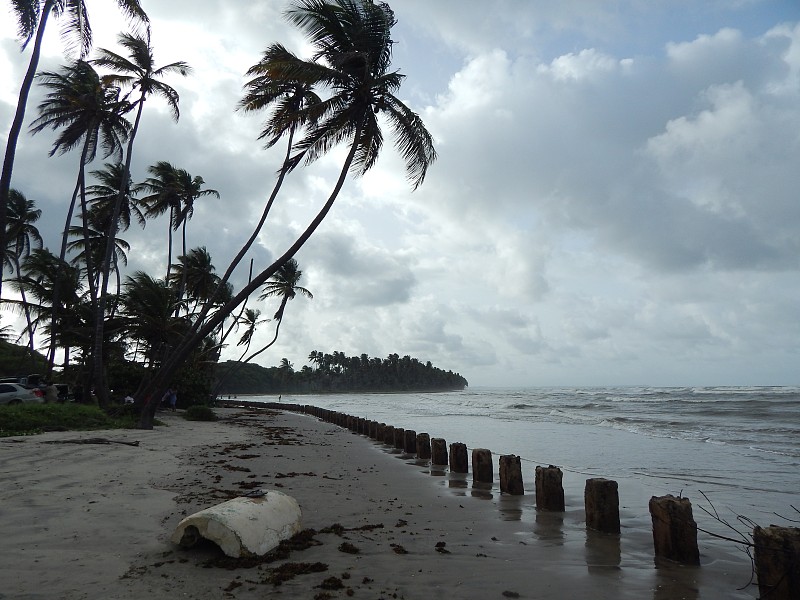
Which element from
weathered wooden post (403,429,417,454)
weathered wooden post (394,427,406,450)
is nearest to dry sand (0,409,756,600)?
weathered wooden post (403,429,417,454)

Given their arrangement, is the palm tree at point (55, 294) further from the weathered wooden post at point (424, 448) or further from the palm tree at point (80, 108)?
the weathered wooden post at point (424, 448)

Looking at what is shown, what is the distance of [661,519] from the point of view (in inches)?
204

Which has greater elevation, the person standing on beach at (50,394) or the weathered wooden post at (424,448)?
the person standing on beach at (50,394)

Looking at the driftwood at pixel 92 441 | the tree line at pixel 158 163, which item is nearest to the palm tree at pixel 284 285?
the tree line at pixel 158 163

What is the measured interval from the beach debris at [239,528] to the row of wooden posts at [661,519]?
3.60m

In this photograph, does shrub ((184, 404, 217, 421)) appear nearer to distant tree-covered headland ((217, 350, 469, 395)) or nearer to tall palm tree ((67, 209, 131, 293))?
tall palm tree ((67, 209, 131, 293))

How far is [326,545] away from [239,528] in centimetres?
97

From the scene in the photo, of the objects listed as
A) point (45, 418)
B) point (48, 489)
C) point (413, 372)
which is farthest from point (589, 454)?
point (413, 372)

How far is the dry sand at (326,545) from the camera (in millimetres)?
4027

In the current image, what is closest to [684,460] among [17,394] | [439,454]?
[439,454]

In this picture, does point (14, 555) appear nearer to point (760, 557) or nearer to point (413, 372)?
point (760, 557)

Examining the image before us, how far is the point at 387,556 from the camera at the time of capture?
4863 millimetres

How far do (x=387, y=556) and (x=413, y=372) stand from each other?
14055cm

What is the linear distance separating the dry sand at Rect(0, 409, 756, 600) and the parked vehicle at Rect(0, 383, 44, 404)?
1210cm
